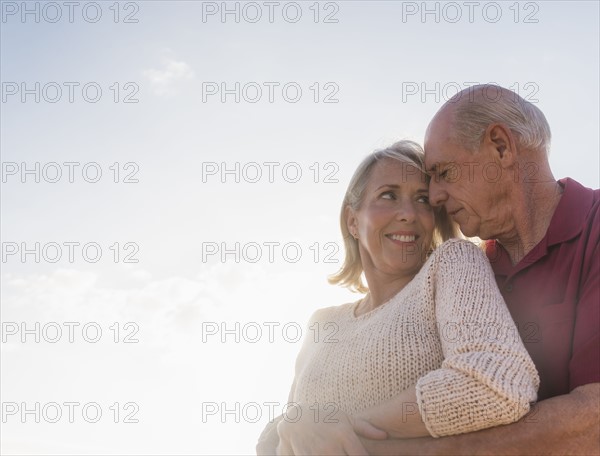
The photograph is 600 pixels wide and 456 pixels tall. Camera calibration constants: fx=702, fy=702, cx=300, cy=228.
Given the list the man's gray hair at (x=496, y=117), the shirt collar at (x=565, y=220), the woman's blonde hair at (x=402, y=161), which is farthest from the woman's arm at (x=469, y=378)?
the woman's blonde hair at (x=402, y=161)

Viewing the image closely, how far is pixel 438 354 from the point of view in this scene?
3061 millimetres

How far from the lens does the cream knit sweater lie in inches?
101

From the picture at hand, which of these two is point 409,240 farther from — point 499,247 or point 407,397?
point 407,397

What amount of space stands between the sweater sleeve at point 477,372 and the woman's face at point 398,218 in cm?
100

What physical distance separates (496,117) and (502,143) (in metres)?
0.14

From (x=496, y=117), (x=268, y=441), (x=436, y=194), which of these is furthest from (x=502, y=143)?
(x=268, y=441)

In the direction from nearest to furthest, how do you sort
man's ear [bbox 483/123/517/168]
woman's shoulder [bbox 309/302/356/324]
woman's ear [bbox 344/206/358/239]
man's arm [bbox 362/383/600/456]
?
man's arm [bbox 362/383/600/456]
man's ear [bbox 483/123/517/168]
woman's shoulder [bbox 309/302/356/324]
woman's ear [bbox 344/206/358/239]

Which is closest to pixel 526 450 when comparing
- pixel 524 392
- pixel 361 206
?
pixel 524 392

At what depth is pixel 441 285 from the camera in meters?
3.09

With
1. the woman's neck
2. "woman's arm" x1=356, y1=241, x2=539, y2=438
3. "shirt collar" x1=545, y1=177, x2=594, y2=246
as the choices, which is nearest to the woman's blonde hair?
the woman's neck

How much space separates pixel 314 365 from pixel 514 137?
155 centimetres

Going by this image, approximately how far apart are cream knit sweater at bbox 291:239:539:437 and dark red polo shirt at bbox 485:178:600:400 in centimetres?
26

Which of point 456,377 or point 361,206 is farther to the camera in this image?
point 361,206

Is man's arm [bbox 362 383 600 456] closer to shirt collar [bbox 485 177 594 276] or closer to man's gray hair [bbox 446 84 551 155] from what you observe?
shirt collar [bbox 485 177 594 276]
